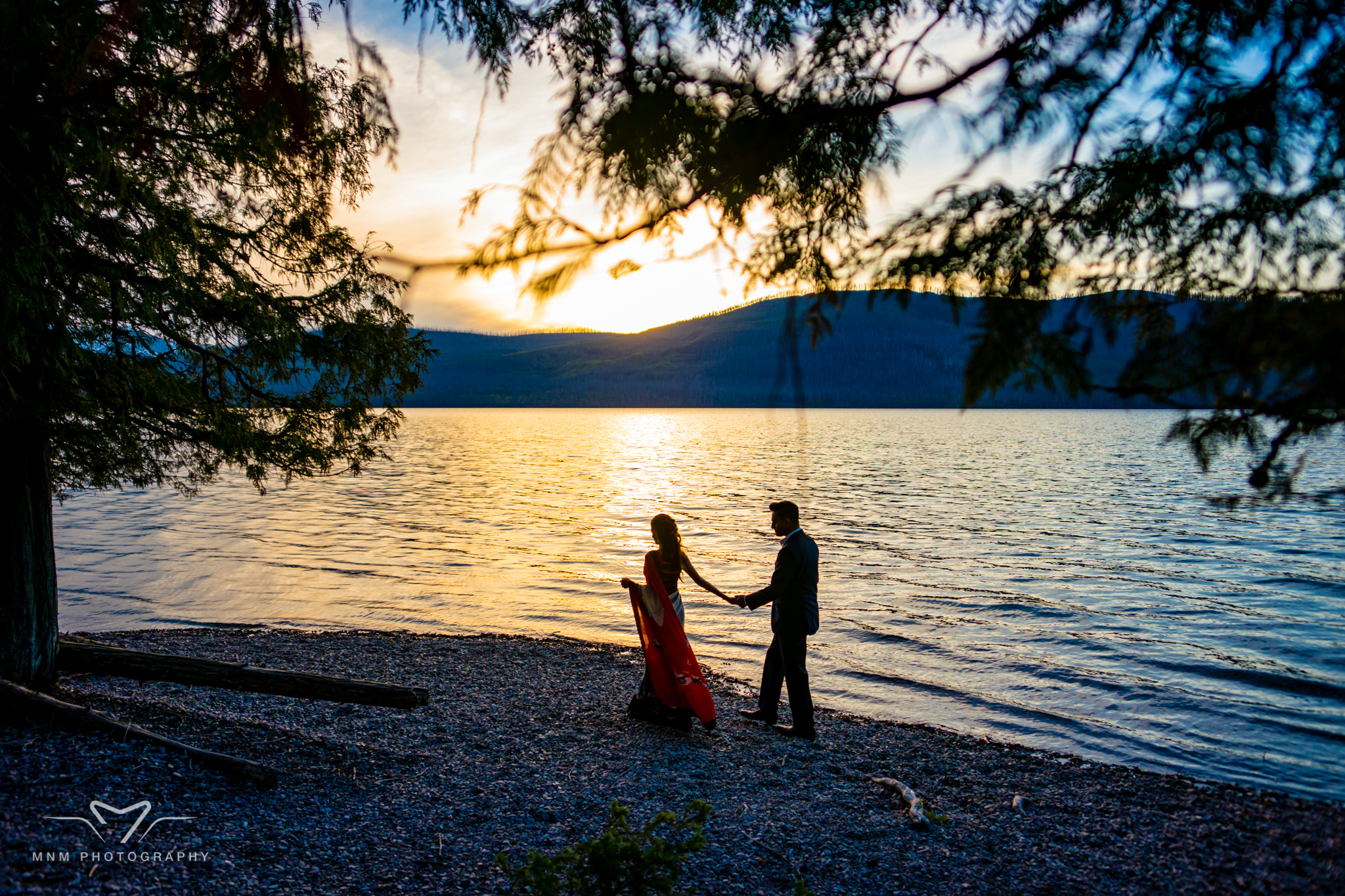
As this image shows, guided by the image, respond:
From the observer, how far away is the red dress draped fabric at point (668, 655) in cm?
690

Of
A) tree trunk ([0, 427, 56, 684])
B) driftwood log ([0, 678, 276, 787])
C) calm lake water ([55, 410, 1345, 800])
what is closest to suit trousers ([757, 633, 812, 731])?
calm lake water ([55, 410, 1345, 800])

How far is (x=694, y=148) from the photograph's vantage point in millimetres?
3256

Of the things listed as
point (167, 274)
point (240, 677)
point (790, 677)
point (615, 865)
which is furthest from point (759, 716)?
point (167, 274)

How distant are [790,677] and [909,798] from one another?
1.60 m

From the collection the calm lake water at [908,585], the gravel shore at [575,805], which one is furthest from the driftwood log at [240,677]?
the calm lake water at [908,585]

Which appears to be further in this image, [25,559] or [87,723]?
[25,559]

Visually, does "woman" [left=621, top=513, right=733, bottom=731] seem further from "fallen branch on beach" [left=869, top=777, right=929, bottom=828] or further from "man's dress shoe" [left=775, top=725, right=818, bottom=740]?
"fallen branch on beach" [left=869, top=777, right=929, bottom=828]

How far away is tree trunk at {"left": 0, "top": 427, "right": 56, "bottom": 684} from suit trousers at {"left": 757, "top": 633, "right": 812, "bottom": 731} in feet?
24.4

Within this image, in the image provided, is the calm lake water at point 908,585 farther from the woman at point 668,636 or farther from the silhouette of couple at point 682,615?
the woman at point 668,636

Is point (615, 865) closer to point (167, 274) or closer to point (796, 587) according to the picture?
point (796, 587)

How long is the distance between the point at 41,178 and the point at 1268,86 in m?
7.62

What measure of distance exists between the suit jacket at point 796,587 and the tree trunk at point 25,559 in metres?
7.30

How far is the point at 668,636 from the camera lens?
6.97 meters

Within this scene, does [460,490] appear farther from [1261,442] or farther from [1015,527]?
[1261,442]
